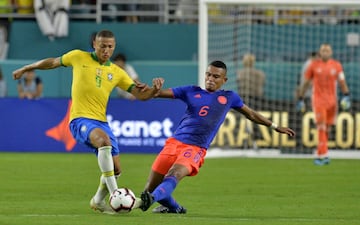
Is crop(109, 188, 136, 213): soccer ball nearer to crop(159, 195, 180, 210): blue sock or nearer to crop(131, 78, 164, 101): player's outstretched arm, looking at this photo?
crop(159, 195, 180, 210): blue sock

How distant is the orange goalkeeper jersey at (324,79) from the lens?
22031 millimetres

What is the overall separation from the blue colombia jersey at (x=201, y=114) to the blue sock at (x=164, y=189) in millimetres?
742

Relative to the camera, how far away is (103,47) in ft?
41.9

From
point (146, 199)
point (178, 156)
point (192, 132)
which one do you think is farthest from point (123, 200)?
point (192, 132)

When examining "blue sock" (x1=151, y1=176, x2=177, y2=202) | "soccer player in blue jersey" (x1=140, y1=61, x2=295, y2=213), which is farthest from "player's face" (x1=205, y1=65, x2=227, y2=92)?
"blue sock" (x1=151, y1=176, x2=177, y2=202)

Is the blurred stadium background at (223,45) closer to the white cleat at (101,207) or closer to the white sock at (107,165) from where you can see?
the white cleat at (101,207)

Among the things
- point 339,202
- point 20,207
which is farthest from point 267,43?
point 20,207

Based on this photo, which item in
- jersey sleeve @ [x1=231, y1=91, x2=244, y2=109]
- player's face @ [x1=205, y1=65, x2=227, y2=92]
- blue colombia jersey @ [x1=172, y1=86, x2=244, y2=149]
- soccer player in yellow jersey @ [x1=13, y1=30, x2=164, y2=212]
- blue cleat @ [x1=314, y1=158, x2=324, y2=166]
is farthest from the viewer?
blue cleat @ [x1=314, y1=158, x2=324, y2=166]

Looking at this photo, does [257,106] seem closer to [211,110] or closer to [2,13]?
[2,13]

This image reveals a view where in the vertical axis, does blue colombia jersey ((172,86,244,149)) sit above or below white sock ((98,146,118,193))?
above

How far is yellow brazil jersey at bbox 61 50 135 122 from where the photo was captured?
41.9 ft

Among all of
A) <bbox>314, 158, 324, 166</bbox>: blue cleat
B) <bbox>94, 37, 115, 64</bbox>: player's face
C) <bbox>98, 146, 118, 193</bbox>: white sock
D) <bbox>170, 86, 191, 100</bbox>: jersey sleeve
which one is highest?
<bbox>94, 37, 115, 64</bbox>: player's face

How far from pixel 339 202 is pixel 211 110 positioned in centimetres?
262

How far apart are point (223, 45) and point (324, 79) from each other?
3.61 meters
